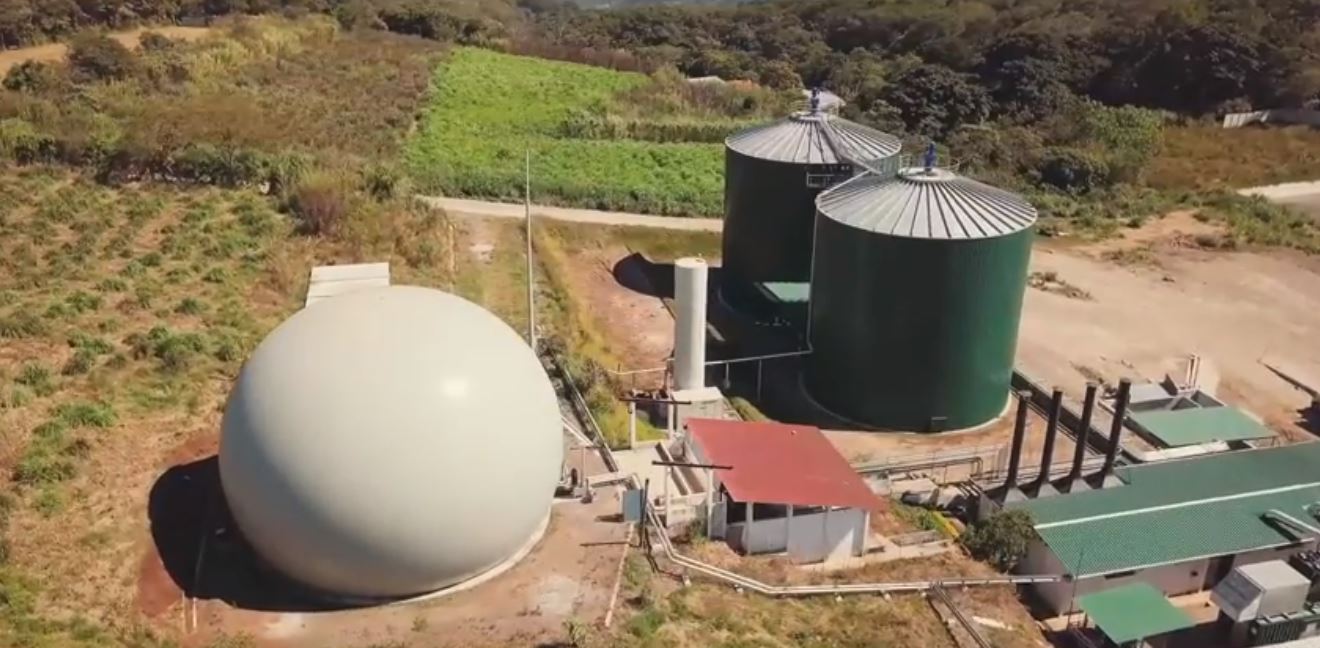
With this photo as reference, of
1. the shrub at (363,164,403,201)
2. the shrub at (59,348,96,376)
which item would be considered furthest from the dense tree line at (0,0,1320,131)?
the shrub at (59,348,96,376)

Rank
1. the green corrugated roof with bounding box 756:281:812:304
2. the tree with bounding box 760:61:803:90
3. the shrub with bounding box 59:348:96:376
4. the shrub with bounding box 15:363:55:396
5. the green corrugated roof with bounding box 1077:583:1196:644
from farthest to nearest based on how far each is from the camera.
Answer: the tree with bounding box 760:61:803:90
the green corrugated roof with bounding box 756:281:812:304
the shrub with bounding box 59:348:96:376
the shrub with bounding box 15:363:55:396
the green corrugated roof with bounding box 1077:583:1196:644

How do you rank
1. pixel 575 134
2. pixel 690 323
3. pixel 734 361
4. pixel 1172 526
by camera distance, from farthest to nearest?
1. pixel 575 134
2. pixel 734 361
3. pixel 690 323
4. pixel 1172 526

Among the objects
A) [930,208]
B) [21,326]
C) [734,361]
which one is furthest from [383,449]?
[930,208]

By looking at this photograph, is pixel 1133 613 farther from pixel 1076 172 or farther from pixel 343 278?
pixel 1076 172

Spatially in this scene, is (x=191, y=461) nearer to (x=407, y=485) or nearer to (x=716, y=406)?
(x=407, y=485)

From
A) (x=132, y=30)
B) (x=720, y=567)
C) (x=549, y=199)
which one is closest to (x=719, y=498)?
(x=720, y=567)

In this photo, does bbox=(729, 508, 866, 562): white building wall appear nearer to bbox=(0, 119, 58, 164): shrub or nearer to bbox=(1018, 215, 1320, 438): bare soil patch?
bbox=(1018, 215, 1320, 438): bare soil patch
